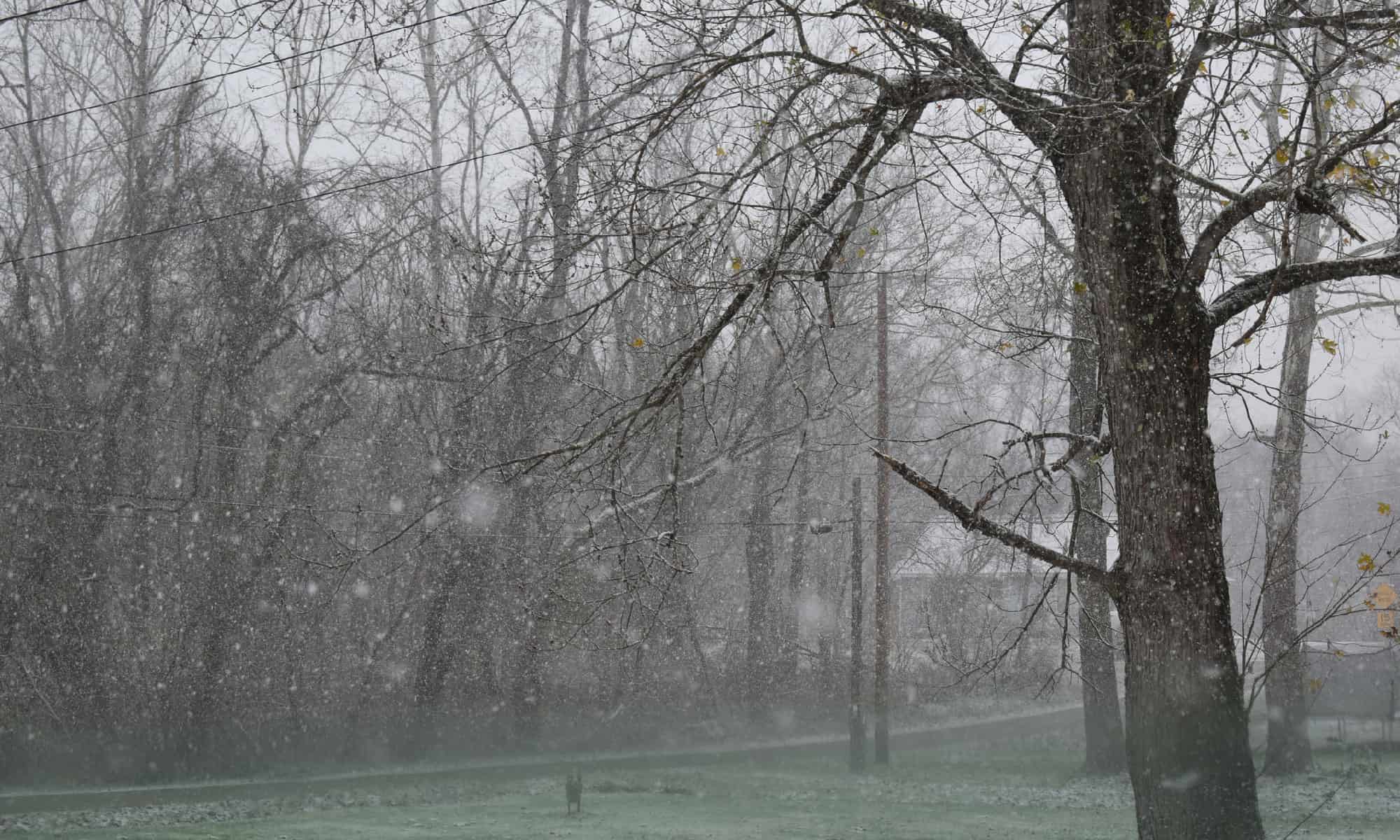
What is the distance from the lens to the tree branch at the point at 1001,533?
230 inches

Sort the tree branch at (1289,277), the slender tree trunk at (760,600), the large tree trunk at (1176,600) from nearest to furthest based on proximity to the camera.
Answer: the large tree trunk at (1176,600) → the tree branch at (1289,277) → the slender tree trunk at (760,600)

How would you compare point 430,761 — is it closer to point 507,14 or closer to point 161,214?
point 161,214

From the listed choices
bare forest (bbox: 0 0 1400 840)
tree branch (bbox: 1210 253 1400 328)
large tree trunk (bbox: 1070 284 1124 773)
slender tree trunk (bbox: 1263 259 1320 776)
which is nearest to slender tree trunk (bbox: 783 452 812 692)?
bare forest (bbox: 0 0 1400 840)

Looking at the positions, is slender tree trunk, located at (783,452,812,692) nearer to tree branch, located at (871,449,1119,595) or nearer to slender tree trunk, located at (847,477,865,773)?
slender tree trunk, located at (847,477,865,773)

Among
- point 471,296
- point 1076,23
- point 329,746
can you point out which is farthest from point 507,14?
point 329,746

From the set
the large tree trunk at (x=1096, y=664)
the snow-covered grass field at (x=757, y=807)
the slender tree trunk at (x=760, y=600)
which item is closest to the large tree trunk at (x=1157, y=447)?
the snow-covered grass field at (x=757, y=807)

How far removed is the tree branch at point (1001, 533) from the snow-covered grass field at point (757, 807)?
22.8ft

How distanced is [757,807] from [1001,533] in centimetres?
1025

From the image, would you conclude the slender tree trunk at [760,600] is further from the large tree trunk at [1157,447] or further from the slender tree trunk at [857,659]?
the large tree trunk at [1157,447]

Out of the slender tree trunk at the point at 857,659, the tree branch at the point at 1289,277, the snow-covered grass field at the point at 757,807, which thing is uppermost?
the tree branch at the point at 1289,277

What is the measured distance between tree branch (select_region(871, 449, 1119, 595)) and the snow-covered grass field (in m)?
6.95

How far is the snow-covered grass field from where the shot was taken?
41.0 ft

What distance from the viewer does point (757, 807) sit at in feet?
50.4

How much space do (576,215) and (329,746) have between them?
15.4 m
